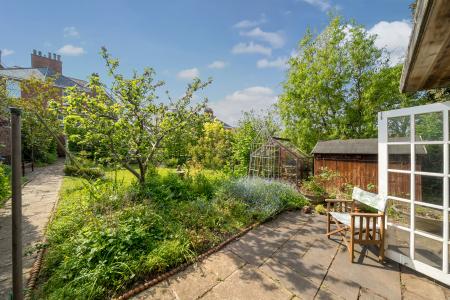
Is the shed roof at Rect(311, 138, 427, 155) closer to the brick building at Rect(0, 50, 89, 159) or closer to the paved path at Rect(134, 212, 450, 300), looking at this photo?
the paved path at Rect(134, 212, 450, 300)

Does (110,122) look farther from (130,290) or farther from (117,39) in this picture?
(130,290)

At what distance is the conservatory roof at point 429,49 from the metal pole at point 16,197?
3.41 m

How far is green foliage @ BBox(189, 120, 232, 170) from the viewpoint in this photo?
11.9 meters

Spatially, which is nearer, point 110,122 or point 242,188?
point 110,122

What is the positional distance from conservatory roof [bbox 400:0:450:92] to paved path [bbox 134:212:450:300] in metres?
2.69

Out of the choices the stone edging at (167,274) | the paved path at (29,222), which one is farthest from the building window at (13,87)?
the stone edging at (167,274)

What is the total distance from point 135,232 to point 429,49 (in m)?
4.37

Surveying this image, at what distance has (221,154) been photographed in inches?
473

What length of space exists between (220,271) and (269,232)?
1659 millimetres

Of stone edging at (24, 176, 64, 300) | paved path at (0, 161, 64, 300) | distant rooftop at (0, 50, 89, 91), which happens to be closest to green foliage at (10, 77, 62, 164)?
paved path at (0, 161, 64, 300)

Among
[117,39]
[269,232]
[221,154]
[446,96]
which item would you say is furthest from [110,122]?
[446,96]

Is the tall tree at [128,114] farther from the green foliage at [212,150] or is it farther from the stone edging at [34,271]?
the green foliage at [212,150]

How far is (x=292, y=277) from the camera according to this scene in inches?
107

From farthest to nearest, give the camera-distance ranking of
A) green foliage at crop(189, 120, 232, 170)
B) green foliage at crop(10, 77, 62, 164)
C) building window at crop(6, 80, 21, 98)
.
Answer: green foliage at crop(189, 120, 232, 170)
building window at crop(6, 80, 21, 98)
green foliage at crop(10, 77, 62, 164)
